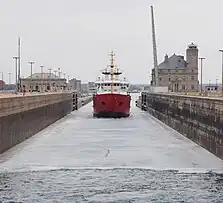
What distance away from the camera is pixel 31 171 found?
62.1ft

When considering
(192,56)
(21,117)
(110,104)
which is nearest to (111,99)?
(110,104)

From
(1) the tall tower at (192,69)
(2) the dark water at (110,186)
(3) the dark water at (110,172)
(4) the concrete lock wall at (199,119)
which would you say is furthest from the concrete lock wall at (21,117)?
(1) the tall tower at (192,69)

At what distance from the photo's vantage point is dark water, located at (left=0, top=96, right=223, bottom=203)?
1462cm

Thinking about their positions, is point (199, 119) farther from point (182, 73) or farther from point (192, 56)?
point (182, 73)

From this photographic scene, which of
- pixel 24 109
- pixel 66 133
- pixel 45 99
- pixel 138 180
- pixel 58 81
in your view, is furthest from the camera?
pixel 58 81

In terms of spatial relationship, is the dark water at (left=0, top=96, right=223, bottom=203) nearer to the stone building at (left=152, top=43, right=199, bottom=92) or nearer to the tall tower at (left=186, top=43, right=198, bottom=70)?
the tall tower at (left=186, top=43, right=198, bottom=70)

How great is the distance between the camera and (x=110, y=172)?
1848 cm

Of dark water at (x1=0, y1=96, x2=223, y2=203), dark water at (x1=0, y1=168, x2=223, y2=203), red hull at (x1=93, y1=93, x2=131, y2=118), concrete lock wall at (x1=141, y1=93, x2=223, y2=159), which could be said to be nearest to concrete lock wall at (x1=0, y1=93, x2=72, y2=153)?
dark water at (x1=0, y1=96, x2=223, y2=203)

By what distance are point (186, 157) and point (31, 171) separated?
7.13 m

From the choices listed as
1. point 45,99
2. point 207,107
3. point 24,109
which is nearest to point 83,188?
point 207,107

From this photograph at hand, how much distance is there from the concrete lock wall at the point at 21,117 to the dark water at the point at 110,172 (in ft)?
2.01

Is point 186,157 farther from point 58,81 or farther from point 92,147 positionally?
point 58,81

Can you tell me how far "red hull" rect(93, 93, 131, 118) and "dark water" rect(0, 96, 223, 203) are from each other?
25712 mm

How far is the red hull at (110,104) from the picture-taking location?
184 feet
